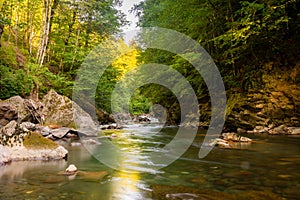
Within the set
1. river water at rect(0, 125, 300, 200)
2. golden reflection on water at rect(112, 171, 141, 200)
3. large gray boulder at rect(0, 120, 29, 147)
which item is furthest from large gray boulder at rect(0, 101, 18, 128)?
golden reflection on water at rect(112, 171, 141, 200)

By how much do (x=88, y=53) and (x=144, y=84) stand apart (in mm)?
5332

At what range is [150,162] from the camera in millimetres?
5586

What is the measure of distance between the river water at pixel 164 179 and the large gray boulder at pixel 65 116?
16.1ft

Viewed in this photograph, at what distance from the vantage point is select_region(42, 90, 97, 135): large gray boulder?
423 inches

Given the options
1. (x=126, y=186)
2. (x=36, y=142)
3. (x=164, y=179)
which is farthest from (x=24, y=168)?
(x=164, y=179)

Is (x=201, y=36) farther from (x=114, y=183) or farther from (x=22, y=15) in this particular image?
(x=22, y=15)

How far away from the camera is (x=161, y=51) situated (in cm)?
1766

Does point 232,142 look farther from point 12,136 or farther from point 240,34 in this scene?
point 12,136

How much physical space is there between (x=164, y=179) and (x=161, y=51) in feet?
46.8

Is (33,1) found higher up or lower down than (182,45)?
higher up

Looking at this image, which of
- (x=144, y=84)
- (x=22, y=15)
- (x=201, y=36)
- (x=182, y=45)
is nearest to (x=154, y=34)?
(x=144, y=84)

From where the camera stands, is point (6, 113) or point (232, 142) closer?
point (232, 142)

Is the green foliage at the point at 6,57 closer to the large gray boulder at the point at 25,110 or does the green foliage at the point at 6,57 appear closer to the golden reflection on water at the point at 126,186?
the large gray boulder at the point at 25,110

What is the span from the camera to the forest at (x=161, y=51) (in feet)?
33.0
